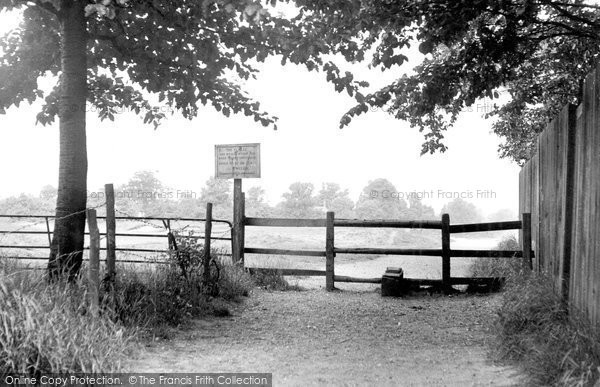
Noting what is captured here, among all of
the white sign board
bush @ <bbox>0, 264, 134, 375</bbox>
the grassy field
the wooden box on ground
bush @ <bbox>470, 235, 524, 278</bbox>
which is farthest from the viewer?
the grassy field

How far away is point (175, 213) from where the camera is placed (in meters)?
25.8

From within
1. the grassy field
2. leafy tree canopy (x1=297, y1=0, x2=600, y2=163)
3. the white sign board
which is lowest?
Answer: the grassy field

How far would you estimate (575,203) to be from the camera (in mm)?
5051

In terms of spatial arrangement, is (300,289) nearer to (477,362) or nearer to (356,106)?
(356,106)

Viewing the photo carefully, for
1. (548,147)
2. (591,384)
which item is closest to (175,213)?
(548,147)

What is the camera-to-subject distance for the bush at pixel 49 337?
3.62 metres

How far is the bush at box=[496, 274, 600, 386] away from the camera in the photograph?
11.5ft

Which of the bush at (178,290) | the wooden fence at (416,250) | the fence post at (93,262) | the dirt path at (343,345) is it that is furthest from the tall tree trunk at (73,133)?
the wooden fence at (416,250)

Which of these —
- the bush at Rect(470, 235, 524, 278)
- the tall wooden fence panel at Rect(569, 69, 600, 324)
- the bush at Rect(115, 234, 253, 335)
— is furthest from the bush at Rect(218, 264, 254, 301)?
the tall wooden fence panel at Rect(569, 69, 600, 324)

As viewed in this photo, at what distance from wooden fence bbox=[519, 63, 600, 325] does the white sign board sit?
526 centimetres

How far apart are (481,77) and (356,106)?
6.20 feet

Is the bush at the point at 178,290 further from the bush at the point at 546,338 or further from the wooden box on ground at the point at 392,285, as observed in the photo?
the bush at the point at 546,338

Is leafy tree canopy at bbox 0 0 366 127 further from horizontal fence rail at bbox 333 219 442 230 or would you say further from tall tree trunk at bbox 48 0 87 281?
horizontal fence rail at bbox 333 219 442 230

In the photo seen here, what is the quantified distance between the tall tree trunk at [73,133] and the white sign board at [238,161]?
137 inches
